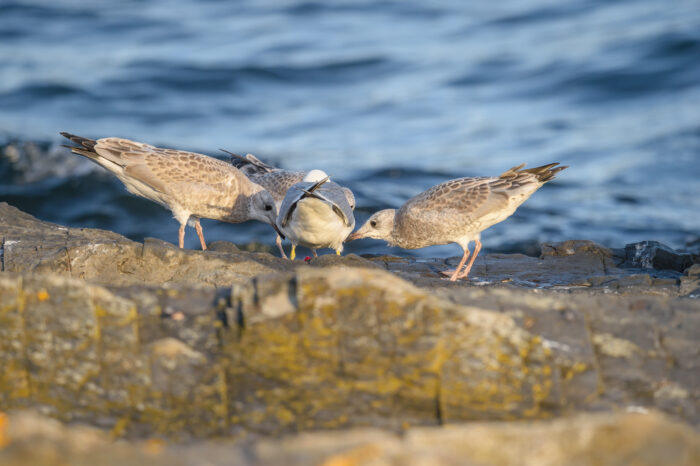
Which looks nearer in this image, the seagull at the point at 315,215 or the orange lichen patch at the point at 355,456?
the orange lichen patch at the point at 355,456

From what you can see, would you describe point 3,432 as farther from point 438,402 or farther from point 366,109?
point 366,109

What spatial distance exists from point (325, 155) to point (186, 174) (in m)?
8.53

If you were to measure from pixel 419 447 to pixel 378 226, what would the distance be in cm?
554

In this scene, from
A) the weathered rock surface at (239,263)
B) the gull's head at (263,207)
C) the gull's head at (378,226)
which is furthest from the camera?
the gull's head at (263,207)

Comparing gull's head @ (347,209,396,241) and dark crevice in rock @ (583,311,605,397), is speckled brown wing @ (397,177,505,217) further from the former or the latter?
dark crevice in rock @ (583,311,605,397)

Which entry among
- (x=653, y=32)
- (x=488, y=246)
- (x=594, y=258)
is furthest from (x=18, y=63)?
(x=594, y=258)

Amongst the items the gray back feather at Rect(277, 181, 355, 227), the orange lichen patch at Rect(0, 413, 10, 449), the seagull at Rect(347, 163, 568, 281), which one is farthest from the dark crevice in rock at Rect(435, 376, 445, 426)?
the seagull at Rect(347, 163, 568, 281)

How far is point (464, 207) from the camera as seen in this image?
305 inches

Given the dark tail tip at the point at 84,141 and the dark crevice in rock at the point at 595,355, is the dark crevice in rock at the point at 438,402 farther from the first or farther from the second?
the dark tail tip at the point at 84,141

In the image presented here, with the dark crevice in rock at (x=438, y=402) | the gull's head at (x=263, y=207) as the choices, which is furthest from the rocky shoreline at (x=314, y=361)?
the gull's head at (x=263, y=207)

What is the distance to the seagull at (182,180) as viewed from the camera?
8094mm

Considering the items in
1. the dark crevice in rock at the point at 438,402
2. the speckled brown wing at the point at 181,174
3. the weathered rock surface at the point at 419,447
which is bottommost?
the dark crevice in rock at the point at 438,402

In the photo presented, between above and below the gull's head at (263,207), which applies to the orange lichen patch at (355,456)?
below

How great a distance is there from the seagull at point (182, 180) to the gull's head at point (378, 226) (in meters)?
0.94
